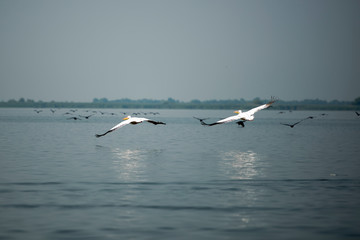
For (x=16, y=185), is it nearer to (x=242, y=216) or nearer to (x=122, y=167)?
→ (x=122, y=167)

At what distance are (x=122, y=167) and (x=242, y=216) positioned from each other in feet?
44.7

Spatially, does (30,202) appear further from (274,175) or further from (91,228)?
(274,175)

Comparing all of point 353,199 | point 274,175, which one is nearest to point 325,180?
point 274,175

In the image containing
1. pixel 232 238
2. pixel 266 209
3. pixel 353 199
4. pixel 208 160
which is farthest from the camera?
pixel 208 160

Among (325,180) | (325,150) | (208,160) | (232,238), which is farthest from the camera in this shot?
(325,150)

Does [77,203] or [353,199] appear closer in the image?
[77,203]

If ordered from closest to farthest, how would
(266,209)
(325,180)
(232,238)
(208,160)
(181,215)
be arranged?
(232,238) < (181,215) < (266,209) < (325,180) < (208,160)

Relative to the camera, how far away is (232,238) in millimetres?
15289

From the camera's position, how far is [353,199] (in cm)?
2102

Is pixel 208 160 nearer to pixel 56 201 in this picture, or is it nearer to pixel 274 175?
pixel 274 175

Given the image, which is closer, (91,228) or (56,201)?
(91,228)

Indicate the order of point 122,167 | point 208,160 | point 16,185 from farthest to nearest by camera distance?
point 208,160 → point 122,167 → point 16,185

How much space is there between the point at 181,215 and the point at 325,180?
11.0 m

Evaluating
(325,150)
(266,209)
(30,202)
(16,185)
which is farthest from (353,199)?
(325,150)
